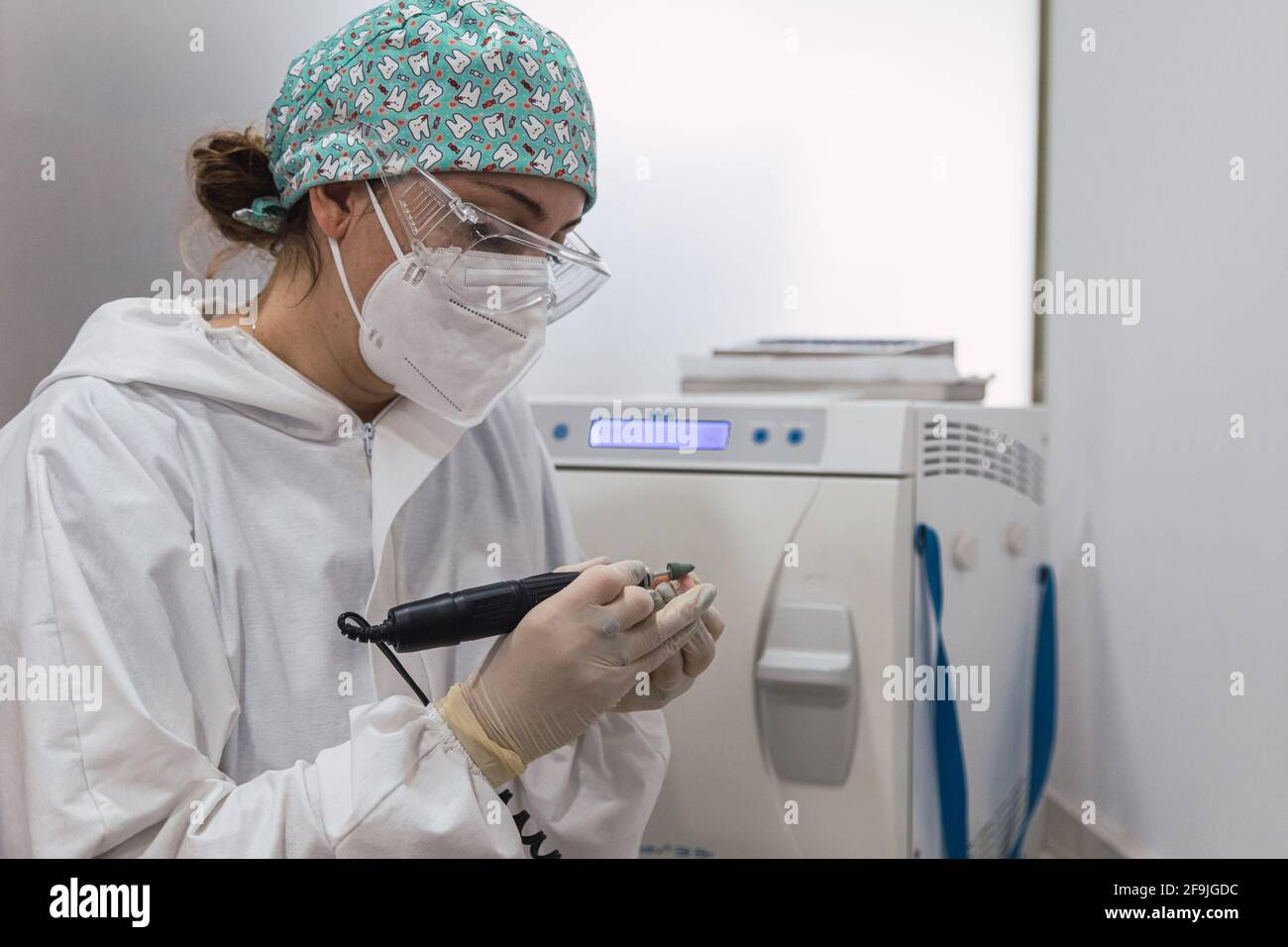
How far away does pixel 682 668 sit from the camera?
3.10 feet

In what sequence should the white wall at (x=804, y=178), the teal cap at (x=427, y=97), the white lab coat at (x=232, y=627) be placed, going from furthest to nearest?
1. the white wall at (x=804, y=178)
2. the teal cap at (x=427, y=97)
3. the white lab coat at (x=232, y=627)

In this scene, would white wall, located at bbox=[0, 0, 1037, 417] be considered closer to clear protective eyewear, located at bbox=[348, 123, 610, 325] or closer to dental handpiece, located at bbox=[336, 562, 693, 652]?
clear protective eyewear, located at bbox=[348, 123, 610, 325]

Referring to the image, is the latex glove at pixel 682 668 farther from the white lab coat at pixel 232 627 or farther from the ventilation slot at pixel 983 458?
the ventilation slot at pixel 983 458

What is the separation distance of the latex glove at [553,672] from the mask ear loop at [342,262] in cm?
31

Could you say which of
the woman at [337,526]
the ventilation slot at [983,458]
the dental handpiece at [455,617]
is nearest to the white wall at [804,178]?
the ventilation slot at [983,458]

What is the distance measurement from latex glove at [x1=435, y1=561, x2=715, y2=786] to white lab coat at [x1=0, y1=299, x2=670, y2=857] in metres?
0.03

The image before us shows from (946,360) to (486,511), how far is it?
62 centimetres

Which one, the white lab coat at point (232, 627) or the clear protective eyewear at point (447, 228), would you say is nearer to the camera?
the white lab coat at point (232, 627)

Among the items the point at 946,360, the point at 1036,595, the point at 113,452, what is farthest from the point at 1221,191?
the point at 113,452

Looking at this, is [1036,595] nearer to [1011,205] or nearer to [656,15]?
[1011,205]

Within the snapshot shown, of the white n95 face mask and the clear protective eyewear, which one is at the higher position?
the clear protective eyewear

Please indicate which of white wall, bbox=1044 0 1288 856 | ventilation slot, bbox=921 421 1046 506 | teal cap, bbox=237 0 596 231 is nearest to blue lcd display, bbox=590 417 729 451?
ventilation slot, bbox=921 421 1046 506

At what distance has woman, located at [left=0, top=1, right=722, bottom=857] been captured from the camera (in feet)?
2.39

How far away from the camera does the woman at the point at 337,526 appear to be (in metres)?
0.73
